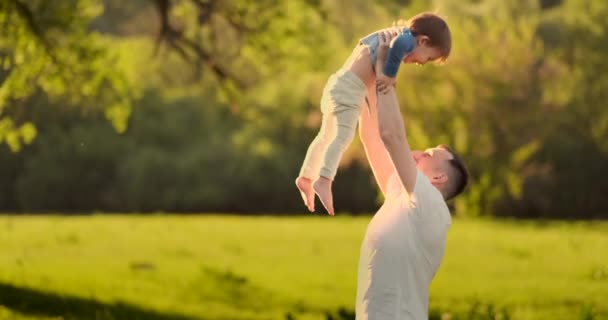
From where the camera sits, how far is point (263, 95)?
186 feet

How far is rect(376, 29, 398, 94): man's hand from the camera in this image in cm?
525

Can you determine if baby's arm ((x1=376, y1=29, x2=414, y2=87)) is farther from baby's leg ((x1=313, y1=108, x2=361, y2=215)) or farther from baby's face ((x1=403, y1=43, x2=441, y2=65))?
baby's leg ((x1=313, y1=108, x2=361, y2=215))

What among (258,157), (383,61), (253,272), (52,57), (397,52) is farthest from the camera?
(258,157)

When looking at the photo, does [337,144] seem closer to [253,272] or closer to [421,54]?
[421,54]

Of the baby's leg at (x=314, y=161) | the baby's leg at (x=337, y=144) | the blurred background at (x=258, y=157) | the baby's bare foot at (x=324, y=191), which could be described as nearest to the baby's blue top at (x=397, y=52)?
the baby's leg at (x=337, y=144)

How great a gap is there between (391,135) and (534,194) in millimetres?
46708

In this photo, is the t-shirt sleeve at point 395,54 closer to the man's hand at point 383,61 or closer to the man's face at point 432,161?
the man's hand at point 383,61

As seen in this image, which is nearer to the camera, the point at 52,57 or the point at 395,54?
the point at 395,54

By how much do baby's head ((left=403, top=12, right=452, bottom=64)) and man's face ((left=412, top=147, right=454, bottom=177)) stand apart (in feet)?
1.69

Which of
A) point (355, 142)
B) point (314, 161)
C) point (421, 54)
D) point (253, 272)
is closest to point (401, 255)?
point (314, 161)

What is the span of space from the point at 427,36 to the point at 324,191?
926 millimetres

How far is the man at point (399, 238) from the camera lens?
5.27m

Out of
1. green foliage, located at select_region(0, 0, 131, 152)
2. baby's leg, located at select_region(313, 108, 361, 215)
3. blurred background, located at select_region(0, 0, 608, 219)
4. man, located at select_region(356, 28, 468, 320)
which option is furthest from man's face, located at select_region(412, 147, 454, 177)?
blurred background, located at select_region(0, 0, 608, 219)

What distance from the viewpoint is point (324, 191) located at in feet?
17.8
